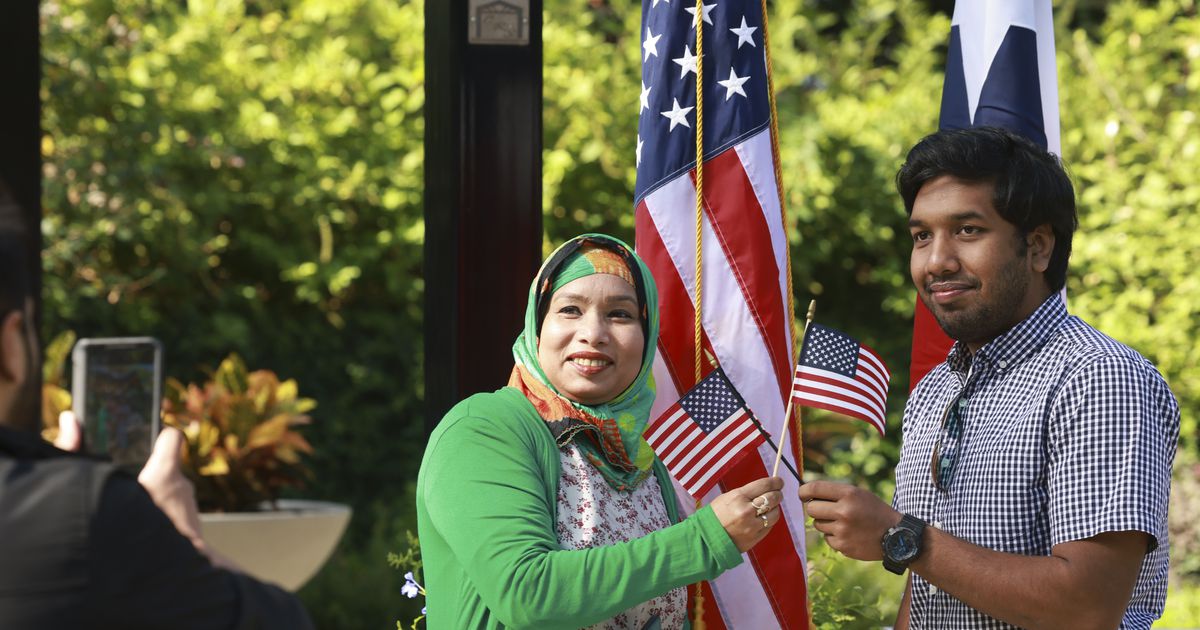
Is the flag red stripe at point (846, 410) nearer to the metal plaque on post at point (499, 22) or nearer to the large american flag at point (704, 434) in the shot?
the large american flag at point (704, 434)

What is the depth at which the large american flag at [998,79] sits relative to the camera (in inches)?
131

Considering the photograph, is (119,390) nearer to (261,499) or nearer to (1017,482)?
(261,499)

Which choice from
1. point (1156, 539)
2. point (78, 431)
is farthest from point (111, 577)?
point (1156, 539)

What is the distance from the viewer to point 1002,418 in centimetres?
234

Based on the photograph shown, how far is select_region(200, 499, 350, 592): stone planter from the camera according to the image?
5.83 m

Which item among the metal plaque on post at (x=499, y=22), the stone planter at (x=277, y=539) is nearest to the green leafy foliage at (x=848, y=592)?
the metal plaque on post at (x=499, y=22)

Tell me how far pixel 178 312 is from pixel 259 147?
3.32ft

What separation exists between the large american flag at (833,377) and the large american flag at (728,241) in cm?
51

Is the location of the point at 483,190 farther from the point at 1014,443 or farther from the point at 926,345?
the point at 1014,443

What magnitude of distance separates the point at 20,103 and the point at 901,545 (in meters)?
2.34

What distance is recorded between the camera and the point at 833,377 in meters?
2.62

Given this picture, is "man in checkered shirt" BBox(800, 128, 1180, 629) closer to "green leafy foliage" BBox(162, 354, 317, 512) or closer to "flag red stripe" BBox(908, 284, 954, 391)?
"flag red stripe" BBox(908, 284, 954, 391)

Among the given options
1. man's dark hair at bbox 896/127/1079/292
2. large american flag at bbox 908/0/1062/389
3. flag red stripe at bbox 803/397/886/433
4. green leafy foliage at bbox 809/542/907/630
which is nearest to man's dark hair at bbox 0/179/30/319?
flag red stripe at bbox 803/397/886/433

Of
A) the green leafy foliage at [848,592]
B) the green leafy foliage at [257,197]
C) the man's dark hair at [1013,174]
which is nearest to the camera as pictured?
the man's dark hair at [1013,174]
